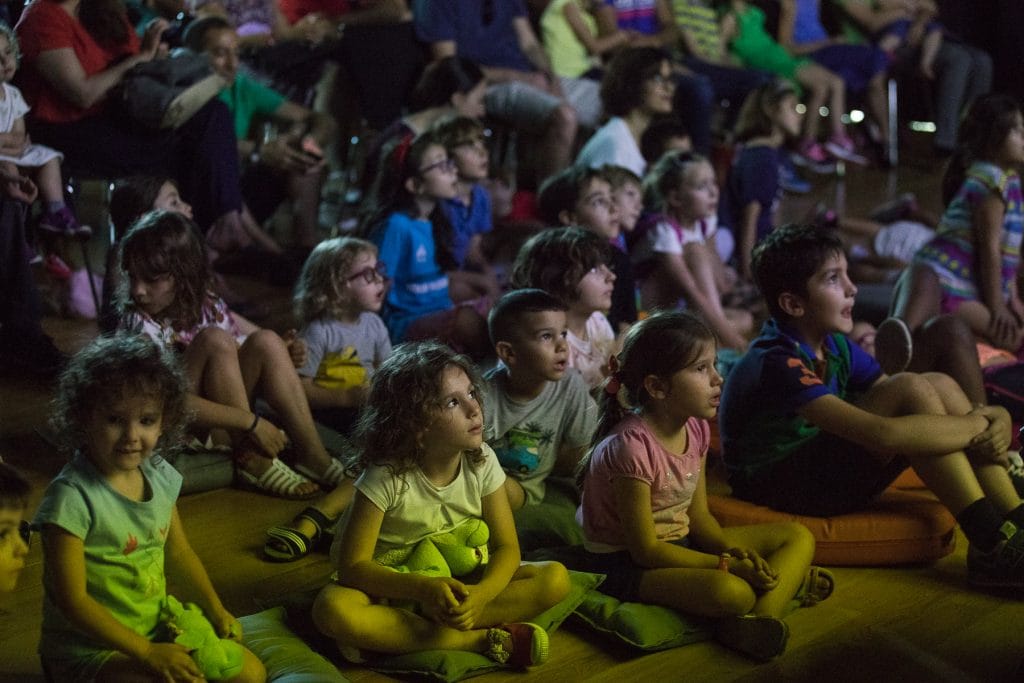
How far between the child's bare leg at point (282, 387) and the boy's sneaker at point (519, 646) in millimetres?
931

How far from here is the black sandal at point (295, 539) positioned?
2.58 metres

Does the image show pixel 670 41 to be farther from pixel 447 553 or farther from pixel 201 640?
pixel 201 640

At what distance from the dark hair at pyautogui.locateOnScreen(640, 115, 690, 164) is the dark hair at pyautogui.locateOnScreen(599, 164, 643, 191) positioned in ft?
3.56

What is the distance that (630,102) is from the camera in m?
4.89

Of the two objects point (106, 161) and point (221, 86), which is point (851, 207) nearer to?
point (221, 86)

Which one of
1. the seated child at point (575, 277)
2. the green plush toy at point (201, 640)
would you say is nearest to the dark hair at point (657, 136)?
the seated child at point (575, 277)

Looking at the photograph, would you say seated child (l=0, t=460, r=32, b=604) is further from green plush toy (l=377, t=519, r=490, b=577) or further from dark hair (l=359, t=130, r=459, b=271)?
dark hair (l=359, t=130, r=459, b=271)

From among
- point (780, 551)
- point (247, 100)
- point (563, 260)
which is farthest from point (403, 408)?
point (247, 100)

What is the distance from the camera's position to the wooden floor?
2.19 metres

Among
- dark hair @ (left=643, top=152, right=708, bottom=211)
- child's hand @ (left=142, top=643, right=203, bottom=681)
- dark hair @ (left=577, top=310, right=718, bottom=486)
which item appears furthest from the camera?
dark hair @ (left=643, top=152, right=708, bottom=211)

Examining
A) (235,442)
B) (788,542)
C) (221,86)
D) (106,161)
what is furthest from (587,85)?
(788,542)

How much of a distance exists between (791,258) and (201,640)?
4.79ft

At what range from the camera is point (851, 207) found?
6.25 m

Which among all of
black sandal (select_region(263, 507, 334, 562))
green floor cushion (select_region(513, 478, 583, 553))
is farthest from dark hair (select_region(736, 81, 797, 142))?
black sandal (select_region(263, 507, 334, 562))
